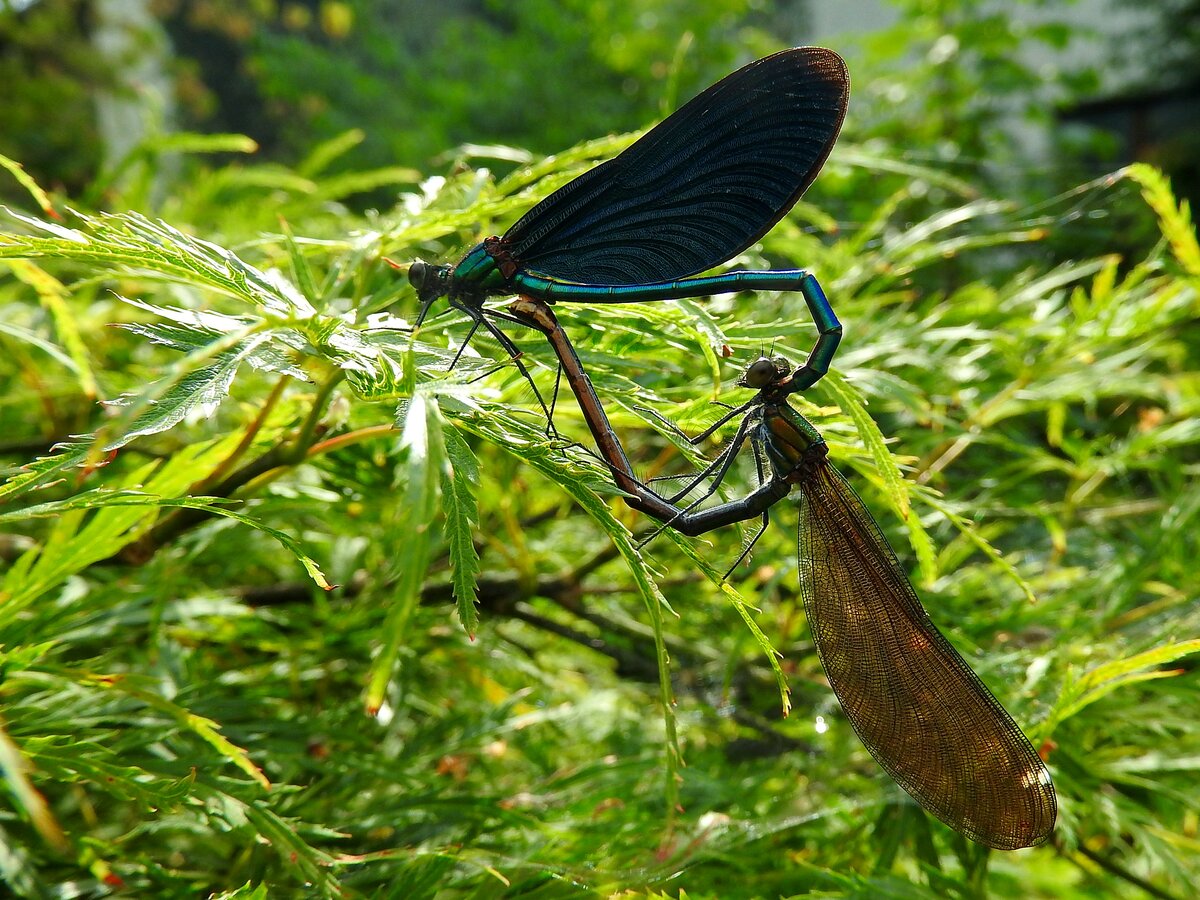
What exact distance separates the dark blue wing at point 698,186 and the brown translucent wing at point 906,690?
270 mm

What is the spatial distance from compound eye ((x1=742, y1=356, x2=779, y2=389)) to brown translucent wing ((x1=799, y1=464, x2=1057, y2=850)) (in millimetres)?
141

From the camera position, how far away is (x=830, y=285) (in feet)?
3.77

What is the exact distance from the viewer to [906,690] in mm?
814

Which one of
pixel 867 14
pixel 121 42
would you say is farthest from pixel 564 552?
pixel 867 14

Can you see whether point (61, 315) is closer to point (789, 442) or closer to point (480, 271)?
point (480, 271)

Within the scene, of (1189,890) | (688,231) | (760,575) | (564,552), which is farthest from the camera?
(564,552)

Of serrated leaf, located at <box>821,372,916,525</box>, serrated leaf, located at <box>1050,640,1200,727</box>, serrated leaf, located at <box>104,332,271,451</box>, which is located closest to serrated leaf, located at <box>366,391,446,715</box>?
serrated leaf, located at <box>104,332,271,451</box>

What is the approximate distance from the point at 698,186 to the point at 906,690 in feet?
1.63

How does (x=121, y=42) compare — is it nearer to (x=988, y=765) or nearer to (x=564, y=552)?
(x=564, y=552)

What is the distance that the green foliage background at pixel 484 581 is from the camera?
2.01 feet

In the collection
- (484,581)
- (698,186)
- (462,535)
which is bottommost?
(484,581)

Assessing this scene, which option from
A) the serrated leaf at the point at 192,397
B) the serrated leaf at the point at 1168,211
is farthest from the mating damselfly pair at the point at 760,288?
the serrated leaf at the point at 1168,211

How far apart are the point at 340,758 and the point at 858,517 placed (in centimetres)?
61

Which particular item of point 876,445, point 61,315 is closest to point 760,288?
point 876,445
